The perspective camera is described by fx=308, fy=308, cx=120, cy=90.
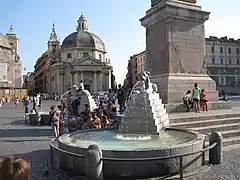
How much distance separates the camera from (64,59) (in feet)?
334

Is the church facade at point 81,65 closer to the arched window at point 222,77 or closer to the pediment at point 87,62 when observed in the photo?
the pediment at point 87,62

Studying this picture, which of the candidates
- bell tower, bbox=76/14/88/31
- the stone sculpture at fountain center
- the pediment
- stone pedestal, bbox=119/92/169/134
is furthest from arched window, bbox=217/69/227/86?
stone pedestal, bbox=119/92/169/134

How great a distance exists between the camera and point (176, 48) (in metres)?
13.7

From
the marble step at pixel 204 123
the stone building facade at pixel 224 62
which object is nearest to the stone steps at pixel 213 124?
the marble step at pixel 204 123

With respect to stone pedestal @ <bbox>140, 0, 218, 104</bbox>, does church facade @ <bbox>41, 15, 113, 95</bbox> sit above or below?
above

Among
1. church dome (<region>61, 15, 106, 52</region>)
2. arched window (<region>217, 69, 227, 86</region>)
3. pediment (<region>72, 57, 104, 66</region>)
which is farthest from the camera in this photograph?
church dome (<region>61, 15, 106, 52</region>)

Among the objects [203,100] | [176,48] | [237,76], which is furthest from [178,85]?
[237,76]

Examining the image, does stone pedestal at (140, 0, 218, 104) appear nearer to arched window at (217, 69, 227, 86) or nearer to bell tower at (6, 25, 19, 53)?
arched window at (217, 69, 227, 86)

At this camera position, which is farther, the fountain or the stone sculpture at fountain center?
the stone sculpture at fountain center

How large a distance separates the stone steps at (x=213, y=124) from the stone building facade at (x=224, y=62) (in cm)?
7381

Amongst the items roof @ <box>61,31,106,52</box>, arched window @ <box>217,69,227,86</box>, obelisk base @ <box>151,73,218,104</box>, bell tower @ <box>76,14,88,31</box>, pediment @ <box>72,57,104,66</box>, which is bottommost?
obelisk base @ <box>151,73,218,104</box>

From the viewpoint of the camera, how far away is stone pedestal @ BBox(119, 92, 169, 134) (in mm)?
9000

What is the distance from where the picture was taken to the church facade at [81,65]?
94.9m

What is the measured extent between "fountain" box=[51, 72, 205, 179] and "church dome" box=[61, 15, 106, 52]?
91905 millimetres
